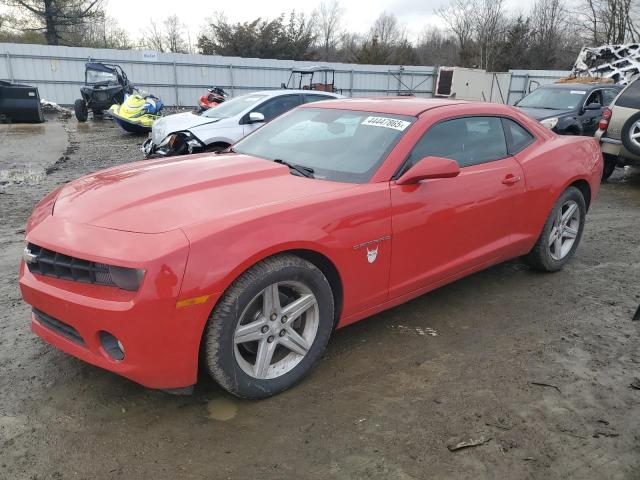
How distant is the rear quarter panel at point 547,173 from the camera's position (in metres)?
4.00

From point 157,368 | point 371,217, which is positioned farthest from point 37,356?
point 371,217

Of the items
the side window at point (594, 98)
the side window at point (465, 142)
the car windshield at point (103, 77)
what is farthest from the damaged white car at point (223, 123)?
the car windshield at point (103, 77)

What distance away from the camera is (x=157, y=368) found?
231 centimetres

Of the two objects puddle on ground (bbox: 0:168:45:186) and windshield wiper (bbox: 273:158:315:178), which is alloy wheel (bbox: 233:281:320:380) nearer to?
windshield wiper (bbox: 273:158:315:178)

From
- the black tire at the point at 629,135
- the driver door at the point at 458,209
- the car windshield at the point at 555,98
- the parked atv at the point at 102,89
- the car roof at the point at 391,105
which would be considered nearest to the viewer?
the driver door at the point at 458,209

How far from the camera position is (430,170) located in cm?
300

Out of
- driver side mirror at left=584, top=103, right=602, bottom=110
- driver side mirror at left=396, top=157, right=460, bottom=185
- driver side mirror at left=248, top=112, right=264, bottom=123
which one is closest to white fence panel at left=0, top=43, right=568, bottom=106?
driver side mirror at left=584, top=103, right=602, bottom=110

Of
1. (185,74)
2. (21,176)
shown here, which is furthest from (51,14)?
(21,176)

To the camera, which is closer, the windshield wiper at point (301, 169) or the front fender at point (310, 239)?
the front fender at point (310, 239)

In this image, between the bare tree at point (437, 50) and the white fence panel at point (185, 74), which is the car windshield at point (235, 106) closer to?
the white fence panel at point (185, 74)

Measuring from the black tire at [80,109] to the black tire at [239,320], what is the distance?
56.8 feet

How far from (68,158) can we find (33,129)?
5965 millimetres

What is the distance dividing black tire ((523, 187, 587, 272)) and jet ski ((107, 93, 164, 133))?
41.1ft

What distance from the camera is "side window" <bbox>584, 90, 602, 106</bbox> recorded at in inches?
435
